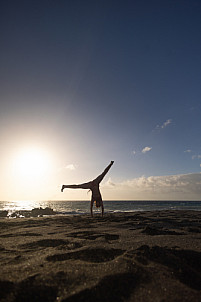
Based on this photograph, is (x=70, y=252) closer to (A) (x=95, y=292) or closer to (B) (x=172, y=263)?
(A) (x=95, y=292)

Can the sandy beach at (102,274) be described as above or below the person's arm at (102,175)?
below

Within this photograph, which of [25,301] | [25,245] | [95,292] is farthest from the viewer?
[25,245]

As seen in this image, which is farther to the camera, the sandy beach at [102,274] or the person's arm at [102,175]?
the person's arm at [102,175]

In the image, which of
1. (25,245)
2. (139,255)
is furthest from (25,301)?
(25,245)

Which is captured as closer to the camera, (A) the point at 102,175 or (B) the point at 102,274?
(B) the point at 102,274

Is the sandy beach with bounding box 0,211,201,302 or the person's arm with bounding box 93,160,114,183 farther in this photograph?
the person's arm with bounding box 93,160,114,183

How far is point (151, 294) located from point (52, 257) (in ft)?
6.08

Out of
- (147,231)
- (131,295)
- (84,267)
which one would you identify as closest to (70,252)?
(84,267)

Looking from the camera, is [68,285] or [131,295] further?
[68,285]

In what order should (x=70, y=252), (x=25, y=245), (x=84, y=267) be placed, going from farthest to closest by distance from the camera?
(x=25, y=245)
(x=70, y=252)
(x=84, y=267)

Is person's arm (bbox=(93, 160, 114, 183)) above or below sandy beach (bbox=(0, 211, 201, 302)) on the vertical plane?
above

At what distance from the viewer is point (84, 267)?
2.61 metres

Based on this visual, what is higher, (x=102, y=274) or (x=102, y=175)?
(x=102, y=175)

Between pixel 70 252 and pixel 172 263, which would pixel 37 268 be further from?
pixel 172 263
